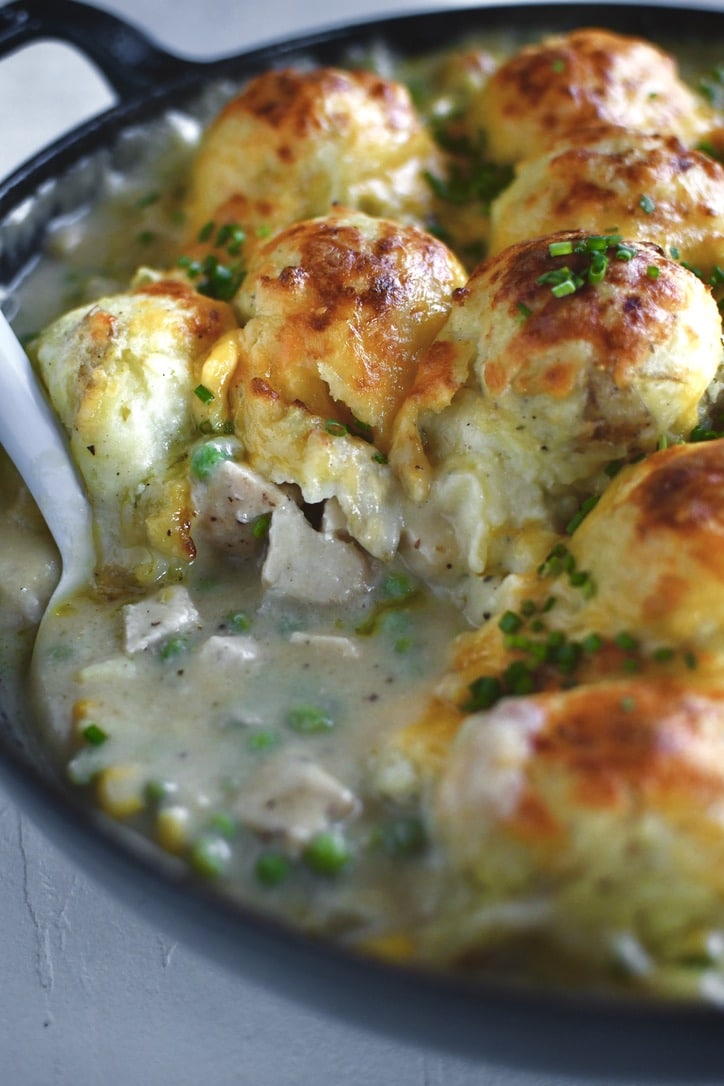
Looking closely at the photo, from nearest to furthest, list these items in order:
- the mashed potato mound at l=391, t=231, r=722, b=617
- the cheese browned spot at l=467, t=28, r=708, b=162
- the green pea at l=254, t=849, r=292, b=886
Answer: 1. the green pea at l=254, t=849, r=292, b=886
2. the mashed potato mound at l=391, t=231, r=722, b=617
3. the cheese browned spot at l=467, t=28, r=708, b=162

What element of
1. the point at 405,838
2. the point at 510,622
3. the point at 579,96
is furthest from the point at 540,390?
the point at 579,96

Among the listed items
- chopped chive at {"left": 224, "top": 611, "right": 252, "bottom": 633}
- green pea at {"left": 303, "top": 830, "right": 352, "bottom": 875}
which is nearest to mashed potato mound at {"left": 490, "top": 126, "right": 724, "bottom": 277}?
chopped chive at {"left": 224, "top": 611, "right": 252, "bottom": 633}

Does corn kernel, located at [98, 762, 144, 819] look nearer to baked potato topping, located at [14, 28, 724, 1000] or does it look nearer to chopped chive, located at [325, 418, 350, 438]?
baked potato topping, located at [14, 28, 724, 1000]

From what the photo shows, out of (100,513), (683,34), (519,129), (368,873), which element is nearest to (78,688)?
(100,513)

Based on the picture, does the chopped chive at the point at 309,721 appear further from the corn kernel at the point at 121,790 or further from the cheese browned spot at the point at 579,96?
the cheese browned spot at the point at 579,96

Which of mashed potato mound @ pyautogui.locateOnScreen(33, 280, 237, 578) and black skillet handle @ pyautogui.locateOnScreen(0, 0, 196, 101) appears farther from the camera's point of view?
black skillet handle @ pyautogui.locateOnScreen(0, 0, 196, 101)

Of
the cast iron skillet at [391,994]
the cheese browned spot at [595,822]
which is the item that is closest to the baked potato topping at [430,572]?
the cheese browned spot at [595,822]

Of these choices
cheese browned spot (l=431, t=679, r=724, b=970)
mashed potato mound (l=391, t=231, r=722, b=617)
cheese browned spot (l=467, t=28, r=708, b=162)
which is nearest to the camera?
cheese browned spot (l=431, t=679, r=724, b=970)
